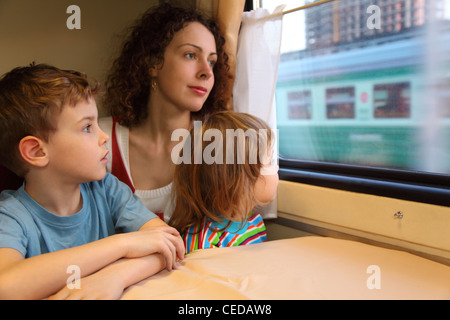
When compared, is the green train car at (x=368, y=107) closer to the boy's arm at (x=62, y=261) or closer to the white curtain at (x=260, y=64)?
the white curtain at (x=260, y=64)

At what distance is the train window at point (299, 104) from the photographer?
4.99 feet

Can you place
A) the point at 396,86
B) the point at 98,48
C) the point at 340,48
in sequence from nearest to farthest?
the point at 396,86 < the point at 340,48 < the point at 98,48

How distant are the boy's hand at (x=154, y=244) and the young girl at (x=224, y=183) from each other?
0.23 m

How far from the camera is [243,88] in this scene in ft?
5.11

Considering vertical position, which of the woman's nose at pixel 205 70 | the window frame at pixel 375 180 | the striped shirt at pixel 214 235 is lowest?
the striped shirt at pixel 214 235

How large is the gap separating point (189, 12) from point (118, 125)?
506mm

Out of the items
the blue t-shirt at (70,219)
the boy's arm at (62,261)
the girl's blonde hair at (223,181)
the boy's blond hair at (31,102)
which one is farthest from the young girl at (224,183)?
the boy's blond hair at (31,102)

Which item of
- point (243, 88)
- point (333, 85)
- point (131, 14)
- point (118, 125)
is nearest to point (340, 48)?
point (333, 85)

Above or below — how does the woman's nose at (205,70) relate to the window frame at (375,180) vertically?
above

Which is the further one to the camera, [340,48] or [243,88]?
[243,88]

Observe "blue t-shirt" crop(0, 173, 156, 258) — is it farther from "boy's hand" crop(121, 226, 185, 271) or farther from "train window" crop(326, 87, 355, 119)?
"train window" crop(326, 87, 355, 119)

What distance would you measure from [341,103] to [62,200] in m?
0.95

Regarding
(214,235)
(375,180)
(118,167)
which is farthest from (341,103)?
(118,167)
